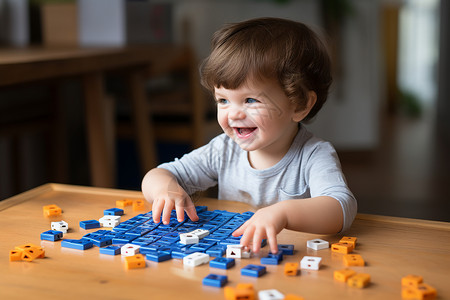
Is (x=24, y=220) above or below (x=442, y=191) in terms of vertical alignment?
above

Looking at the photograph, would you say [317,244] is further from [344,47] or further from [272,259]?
[344,47]

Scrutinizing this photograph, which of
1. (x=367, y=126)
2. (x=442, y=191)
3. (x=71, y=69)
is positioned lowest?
(x=442, y=191)

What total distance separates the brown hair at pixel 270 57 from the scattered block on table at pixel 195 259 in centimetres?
33

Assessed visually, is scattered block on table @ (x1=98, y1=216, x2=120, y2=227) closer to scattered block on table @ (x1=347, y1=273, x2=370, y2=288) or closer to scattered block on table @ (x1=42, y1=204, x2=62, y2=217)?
scattered block on table @ (x1=42, y1=204, x2=62, y2=217)

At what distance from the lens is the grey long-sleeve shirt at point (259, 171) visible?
993 mm

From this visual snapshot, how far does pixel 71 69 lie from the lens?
1846 millimetres

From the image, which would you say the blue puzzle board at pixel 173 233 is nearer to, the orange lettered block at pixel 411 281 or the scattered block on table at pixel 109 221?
the scattered block on table at pixel 109 221

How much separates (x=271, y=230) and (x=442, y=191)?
281 cm

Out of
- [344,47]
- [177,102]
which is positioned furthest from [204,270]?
[344,47]

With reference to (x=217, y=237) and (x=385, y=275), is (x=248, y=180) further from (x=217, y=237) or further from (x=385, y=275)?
(x=385, y=275)

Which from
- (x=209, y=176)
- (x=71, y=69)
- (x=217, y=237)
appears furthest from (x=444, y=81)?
(x=217, y=237)

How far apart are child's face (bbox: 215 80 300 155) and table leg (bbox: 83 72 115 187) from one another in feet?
4.07

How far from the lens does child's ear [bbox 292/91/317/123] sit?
1.01 meters

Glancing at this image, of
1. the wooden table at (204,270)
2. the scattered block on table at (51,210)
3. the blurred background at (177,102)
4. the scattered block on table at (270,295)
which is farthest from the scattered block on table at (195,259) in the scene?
the blurred background at (177,102)
